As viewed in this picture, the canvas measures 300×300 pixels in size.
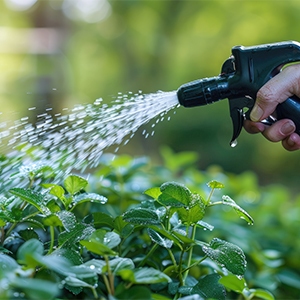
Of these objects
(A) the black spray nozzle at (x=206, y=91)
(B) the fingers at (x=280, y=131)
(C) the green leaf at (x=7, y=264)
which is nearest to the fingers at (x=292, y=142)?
(B) the fingers at (x=280, y=131)

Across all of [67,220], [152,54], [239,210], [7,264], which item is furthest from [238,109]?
[152,54]

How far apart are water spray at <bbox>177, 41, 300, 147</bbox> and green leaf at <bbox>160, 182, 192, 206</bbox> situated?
231 millimetres

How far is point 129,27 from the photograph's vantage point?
651 centimetres

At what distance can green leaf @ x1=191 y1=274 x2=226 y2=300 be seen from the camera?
52 cm

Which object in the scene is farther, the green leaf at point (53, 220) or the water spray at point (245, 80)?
the water spray at point (245, 80)

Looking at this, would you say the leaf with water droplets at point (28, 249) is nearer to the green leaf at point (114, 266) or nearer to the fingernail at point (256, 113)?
the green leaf at point (114, 266)

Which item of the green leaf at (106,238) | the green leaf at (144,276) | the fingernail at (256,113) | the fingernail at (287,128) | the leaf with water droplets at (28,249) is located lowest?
the green leaf at (144,276)

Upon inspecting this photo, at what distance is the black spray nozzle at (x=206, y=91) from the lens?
2.42 feet

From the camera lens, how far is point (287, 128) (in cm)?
78

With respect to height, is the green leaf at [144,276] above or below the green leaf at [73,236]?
below

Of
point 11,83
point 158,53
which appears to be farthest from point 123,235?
point 158,53

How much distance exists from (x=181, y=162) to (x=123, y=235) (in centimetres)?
68

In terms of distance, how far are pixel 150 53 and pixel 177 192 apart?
592 centimetres

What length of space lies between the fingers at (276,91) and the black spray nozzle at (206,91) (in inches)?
1.9
